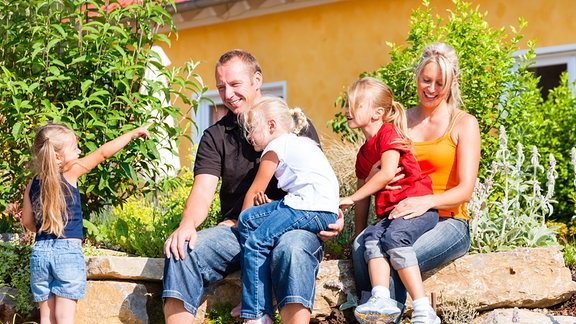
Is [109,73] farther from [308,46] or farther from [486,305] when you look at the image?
[308,46]

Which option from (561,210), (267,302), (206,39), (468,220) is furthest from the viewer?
(206,39)

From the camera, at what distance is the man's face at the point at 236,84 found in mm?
4949

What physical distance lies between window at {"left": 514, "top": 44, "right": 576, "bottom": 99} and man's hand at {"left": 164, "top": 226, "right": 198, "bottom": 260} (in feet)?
16.2

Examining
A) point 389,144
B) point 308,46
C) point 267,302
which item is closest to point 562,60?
point 308,46

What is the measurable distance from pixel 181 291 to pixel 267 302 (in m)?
0.47

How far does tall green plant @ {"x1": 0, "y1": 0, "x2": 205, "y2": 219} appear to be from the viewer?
568cm

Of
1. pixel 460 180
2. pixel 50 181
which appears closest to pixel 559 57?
pixel 460 180

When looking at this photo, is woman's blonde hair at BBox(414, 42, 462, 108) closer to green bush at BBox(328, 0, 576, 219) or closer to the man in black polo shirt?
the man in black polo shirt

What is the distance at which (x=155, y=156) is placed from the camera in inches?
228

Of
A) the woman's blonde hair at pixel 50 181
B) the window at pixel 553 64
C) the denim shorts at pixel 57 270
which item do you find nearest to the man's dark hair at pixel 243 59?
the woman's blonde hair at pixel 50 181

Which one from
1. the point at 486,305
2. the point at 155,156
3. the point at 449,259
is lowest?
the point at 486,305

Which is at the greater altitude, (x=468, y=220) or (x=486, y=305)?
(x=468, y=220)

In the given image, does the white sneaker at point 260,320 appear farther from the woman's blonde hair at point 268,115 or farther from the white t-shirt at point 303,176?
the woman's blonde hair at point 268,115

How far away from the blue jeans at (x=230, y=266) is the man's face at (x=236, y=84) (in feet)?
2.55
